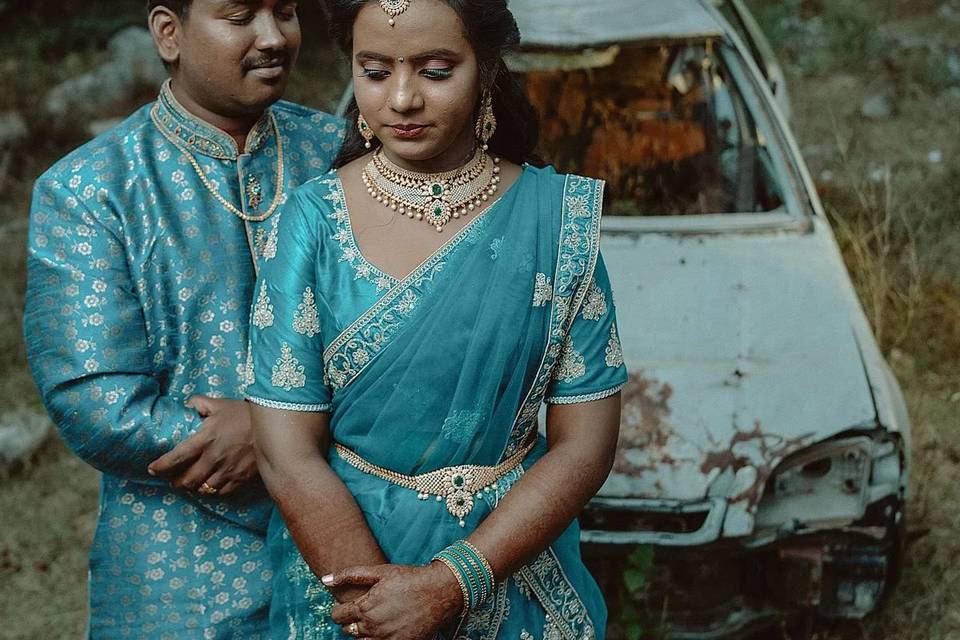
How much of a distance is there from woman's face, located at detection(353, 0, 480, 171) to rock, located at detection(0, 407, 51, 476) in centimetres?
363

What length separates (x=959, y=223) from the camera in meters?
6.07

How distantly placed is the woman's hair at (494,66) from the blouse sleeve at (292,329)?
0.19 m

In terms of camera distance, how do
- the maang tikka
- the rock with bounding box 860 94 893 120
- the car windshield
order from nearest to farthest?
the maang tikka, the car windshield, the rock with bounding box 860 94 893 120

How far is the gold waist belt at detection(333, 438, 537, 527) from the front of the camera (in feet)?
5.59

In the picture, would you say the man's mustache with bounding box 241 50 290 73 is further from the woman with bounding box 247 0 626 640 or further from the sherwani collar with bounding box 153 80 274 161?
the woman with bounding box 247 0 626 640

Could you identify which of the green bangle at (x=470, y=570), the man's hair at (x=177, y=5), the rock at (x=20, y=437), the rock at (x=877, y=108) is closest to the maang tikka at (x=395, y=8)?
the man's hair at (x=177, y=5)

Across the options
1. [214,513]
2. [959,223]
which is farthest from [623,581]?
[959,223]

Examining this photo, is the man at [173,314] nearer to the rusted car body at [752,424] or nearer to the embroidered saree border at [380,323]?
the embroidered saree border at [380,323]

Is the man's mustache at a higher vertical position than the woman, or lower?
higher

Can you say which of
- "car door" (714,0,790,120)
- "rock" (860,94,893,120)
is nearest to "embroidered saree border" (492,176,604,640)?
"car door" (714,0,790,120)

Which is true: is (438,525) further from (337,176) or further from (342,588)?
(337,176)

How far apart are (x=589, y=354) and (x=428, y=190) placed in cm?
34

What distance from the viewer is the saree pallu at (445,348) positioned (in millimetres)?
1639

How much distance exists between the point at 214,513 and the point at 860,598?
1.94m
